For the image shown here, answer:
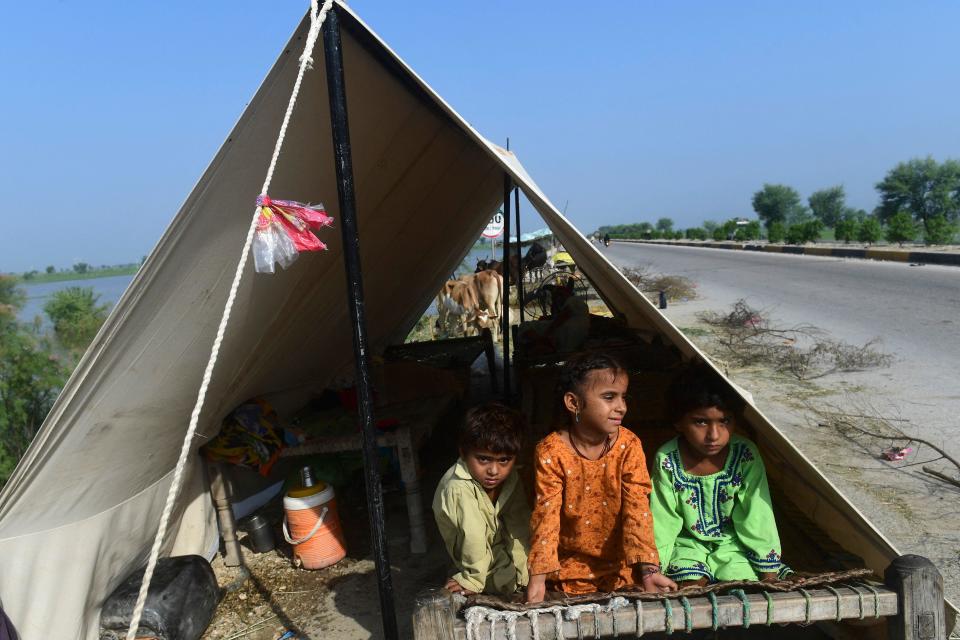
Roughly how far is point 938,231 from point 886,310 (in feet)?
36.9

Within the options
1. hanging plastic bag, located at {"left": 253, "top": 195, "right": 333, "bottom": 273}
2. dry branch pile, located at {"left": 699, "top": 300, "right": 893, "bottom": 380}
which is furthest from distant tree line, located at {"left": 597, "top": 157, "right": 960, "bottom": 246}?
hanging plastic bag, located at {"left": 253, "top": 195, "right": 333, "bottom": 273}

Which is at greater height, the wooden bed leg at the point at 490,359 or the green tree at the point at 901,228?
the green tree at the point at 901,228

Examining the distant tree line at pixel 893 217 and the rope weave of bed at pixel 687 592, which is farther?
the distant tree line at pixel 893 217

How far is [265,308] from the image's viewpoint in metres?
2.96

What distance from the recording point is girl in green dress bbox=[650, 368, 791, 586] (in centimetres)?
225

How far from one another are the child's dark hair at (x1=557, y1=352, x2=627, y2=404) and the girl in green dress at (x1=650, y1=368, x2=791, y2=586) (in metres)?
0.34

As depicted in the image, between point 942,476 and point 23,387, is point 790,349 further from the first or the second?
point 23,387

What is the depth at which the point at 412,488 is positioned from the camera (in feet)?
11.3

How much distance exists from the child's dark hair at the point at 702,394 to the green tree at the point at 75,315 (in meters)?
6.03

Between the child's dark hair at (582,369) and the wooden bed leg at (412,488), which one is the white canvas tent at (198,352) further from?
the wooden bed leg at (412,488)

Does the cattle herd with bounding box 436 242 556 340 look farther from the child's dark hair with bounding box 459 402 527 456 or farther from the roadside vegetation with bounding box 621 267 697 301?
the child's dark hair with bounding box 459 402 527 456

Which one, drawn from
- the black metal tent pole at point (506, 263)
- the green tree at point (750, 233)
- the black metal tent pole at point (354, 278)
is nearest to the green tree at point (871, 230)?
the green tree at point (750, 233)

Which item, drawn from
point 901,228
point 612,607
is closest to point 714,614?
point 612,607

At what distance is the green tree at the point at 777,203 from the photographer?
6875 cm
